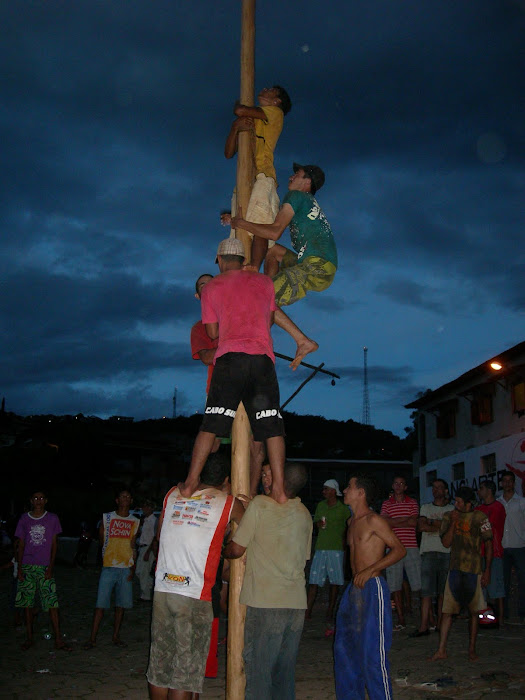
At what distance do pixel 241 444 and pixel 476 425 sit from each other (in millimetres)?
25337

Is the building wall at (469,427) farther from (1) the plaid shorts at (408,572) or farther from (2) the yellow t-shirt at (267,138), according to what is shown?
(2) the yellow t-shirt at (267,138)

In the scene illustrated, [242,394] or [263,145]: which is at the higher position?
[263,145]

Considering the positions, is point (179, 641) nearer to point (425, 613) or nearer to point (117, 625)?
point (117, 625)

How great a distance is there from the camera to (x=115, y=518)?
1000 cm

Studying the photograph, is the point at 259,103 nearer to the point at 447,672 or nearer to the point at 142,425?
the point at 447,672

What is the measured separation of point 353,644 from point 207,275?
3.49 meters

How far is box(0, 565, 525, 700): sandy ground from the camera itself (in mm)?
7078

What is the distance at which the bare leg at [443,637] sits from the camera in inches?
323

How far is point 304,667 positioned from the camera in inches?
324

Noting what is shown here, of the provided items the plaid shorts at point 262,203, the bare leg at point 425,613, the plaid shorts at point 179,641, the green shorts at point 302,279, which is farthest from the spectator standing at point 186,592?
the bare leg at point 425,613

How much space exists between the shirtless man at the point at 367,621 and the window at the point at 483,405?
2282cm

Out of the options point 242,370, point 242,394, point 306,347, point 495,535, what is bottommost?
point 495,535

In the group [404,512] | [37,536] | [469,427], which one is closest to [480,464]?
[469,427]

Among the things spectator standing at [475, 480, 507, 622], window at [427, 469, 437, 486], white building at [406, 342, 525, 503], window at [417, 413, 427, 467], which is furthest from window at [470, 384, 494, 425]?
spectator standing at [475, 480, 507, 622]
